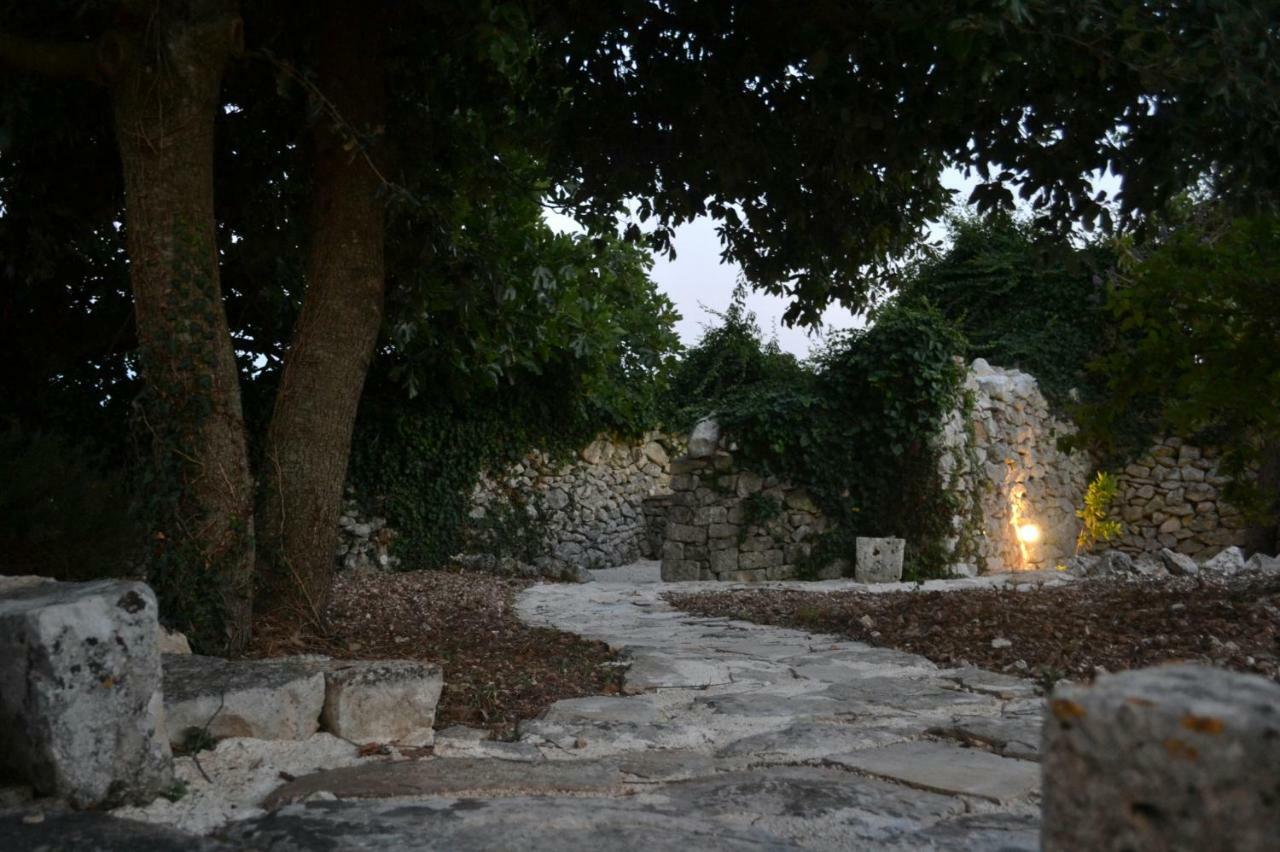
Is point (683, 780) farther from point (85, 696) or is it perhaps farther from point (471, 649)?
point (471, 649)

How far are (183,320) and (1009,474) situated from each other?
11468mm

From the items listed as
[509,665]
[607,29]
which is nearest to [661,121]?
[607,29]

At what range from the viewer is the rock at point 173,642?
3898 mm

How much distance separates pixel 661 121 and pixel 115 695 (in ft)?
17.3

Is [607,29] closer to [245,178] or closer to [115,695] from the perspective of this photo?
[245,178]

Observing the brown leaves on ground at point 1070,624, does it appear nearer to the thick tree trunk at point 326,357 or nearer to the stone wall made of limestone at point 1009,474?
the thick tree trunk at point 326,357

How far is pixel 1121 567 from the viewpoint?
1082 cm

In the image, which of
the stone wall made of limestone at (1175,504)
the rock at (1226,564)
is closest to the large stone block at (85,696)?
the rock at (1226,564)

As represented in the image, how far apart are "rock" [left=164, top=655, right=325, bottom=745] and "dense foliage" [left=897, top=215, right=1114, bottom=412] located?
40.5 ft

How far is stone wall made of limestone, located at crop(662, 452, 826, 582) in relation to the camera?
1230 centimetres

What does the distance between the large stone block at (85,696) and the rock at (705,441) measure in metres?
10.1

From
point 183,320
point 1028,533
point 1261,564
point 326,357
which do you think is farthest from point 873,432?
point 183,320

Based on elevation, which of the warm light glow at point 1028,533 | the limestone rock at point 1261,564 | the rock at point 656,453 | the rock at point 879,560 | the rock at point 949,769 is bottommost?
the rock at point 949,769

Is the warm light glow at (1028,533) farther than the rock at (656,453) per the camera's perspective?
No
